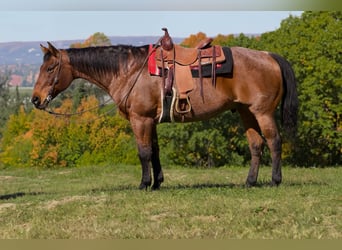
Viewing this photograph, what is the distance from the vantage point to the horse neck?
8281 mm

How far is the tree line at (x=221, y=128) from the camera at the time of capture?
2316 centimetres

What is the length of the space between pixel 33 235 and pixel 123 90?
123 inches

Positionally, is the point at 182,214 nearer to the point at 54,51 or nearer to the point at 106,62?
the point at 106,62

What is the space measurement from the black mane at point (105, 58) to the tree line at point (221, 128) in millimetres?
9797

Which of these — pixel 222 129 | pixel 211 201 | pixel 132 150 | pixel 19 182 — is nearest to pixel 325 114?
pixel 222 129

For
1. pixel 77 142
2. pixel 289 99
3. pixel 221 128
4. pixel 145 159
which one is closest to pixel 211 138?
pixel 221 128

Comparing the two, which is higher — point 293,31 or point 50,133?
point 293,31

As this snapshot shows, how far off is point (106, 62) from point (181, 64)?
122 centimetres

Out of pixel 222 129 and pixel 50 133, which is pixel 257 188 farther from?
pixel 50 133

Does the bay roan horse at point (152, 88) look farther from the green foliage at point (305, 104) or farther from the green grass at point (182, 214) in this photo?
the green foliage at point (305, 104)

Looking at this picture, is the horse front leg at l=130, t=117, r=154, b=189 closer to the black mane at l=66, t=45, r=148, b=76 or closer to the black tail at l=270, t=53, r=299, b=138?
the black mane at l=66, t=45, r=148, b=76

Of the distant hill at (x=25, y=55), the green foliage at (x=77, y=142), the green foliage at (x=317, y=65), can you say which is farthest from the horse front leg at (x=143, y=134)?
the green foliage at (x=77, y=142)

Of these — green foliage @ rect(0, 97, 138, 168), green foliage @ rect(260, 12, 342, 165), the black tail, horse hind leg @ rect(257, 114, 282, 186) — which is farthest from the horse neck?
green foliage @ rect(0, 97, 138, 168)

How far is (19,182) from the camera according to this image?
1472 cm
